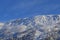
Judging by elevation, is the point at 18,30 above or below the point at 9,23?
below

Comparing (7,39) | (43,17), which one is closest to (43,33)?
(43,17)

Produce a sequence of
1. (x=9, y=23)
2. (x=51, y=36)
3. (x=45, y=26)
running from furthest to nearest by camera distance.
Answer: (x=9, y=23) → (x=45, y=26) → (x=51, y=36)

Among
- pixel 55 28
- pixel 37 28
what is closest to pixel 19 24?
pixel 37 28

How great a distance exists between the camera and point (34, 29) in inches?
1377

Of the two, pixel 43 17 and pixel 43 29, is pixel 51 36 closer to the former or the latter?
pixel 43 29

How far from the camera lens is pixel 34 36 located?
34.1 m

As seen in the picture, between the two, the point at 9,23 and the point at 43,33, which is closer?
the point at 43,33

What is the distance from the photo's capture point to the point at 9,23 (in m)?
38.2

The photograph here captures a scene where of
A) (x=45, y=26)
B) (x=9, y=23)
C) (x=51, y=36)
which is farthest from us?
(x=9, y=23)

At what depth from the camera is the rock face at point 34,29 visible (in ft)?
108

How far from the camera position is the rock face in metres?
32.8

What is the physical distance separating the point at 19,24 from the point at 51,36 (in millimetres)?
6522

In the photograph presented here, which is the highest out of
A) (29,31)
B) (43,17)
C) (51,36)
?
(43,17)

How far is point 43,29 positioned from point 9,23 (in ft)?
22.4
